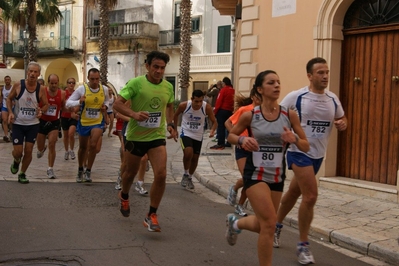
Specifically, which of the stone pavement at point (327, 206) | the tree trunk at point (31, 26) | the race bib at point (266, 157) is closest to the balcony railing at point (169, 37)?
the tree trunk at point (31, 26)

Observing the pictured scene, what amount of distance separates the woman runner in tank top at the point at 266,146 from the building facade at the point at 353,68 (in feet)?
15.1

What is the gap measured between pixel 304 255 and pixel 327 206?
3.08 m

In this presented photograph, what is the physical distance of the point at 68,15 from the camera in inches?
1703

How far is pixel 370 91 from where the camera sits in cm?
1014

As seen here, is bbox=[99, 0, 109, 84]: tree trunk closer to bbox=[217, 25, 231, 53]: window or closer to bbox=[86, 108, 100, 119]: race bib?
bbox=[217, 25, 231, 53]: window

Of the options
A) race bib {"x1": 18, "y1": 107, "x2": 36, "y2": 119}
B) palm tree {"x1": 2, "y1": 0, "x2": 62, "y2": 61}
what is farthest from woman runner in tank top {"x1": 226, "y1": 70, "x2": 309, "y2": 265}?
palm tree {"x1": 2, "y1": 0, "x2": 62, "y2": 61}

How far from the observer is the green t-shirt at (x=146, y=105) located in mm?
6742

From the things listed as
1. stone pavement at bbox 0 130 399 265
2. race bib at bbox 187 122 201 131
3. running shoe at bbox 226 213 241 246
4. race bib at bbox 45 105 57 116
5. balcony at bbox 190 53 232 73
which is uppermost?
balcony at bbox 190 53 232 73

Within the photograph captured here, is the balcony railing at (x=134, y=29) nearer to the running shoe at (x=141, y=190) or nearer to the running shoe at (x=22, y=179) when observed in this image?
the running shoe at (x=22, y=179)

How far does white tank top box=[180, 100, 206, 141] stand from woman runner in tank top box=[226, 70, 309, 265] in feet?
15.7

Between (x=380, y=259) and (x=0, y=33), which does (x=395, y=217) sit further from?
(x=0, y=33)

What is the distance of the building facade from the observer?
980 centimetres

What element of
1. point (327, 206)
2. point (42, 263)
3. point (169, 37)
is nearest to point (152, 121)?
point (42, 263)

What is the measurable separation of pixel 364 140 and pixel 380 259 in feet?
13.9
